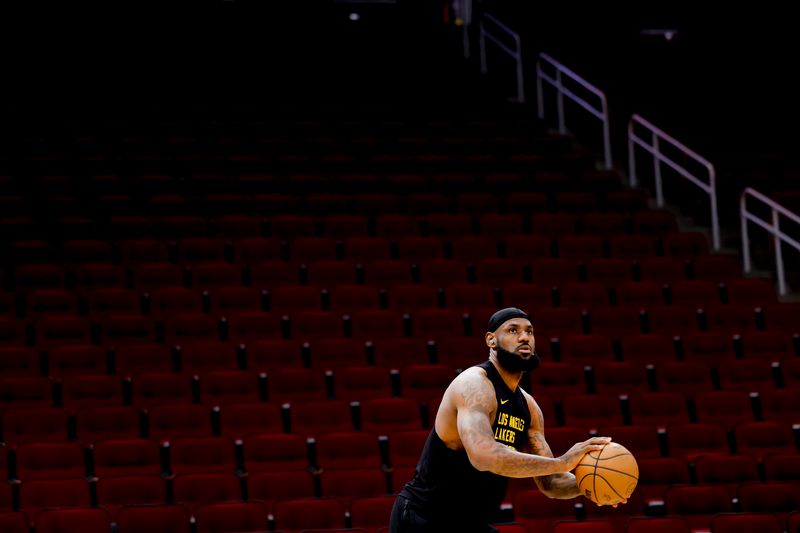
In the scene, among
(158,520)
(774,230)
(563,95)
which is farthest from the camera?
(563,95)

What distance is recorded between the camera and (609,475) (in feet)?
9.82

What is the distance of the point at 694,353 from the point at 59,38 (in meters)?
8.96

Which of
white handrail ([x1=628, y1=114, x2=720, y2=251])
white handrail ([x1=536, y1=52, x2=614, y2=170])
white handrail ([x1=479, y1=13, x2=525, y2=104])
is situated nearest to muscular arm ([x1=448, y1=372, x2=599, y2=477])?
white handrail ([x1=628, y1=114, x2=720, y2=251])

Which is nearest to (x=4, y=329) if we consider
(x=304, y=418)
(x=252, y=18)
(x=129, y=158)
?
(x=304, y=418)

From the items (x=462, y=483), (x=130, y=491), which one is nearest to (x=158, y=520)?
(x=130, y=491)

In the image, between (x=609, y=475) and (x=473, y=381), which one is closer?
(x=609, y=475)

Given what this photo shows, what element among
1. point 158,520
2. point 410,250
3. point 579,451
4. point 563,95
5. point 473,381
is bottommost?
point 158,520

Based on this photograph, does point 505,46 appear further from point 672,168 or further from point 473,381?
point 473,381

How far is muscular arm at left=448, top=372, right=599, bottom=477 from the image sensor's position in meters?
2.98

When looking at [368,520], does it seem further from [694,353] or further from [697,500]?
[694,353]

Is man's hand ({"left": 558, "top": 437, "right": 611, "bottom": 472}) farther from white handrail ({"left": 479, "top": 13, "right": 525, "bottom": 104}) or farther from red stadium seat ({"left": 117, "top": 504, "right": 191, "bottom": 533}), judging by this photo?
white handrail ({"left": 479, "top": 13, "right": 525, "bottom": 104})

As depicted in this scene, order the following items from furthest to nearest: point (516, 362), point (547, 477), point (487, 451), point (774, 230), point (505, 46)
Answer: point (505, 46) → point (774, 230) → point (547, 477) → point (516, 362) → point (487, 451)

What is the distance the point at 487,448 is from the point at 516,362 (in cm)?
30

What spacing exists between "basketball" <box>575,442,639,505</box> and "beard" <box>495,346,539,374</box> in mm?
316
